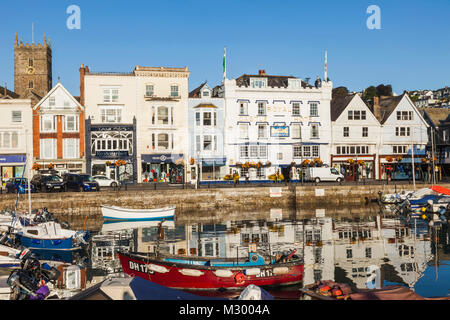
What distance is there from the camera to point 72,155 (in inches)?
2296

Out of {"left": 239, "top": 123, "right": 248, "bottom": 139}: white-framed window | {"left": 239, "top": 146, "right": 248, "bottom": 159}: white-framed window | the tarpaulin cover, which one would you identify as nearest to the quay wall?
{"left": 239, "top": 146, "right": 248, "bottom": 159}: white-framed window

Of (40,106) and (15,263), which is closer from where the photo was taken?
(15,263)

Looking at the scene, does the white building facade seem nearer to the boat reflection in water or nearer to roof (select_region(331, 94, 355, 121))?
roof (select_region(331, 94, 355, 121))

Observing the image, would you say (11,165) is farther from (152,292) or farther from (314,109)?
(152,292)

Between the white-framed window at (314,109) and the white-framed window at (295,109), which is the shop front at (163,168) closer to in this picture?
the white-framed window at (295,109)

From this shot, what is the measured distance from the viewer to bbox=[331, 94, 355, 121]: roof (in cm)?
6665

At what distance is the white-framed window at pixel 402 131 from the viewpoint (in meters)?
68.1

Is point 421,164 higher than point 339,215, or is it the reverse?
point 421,164

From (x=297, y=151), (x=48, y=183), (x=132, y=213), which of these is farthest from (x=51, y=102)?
(x=297, y=151)

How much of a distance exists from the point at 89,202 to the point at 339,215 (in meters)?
24.8

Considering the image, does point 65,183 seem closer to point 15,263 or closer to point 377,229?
point 15,263

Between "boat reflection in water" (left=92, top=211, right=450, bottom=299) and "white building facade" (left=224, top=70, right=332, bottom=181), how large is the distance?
57.6ft

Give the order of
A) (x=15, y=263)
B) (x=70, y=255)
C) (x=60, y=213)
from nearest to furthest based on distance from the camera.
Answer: (x=15, y=263)
(x=70, y=255)
(x=60, y=213)
